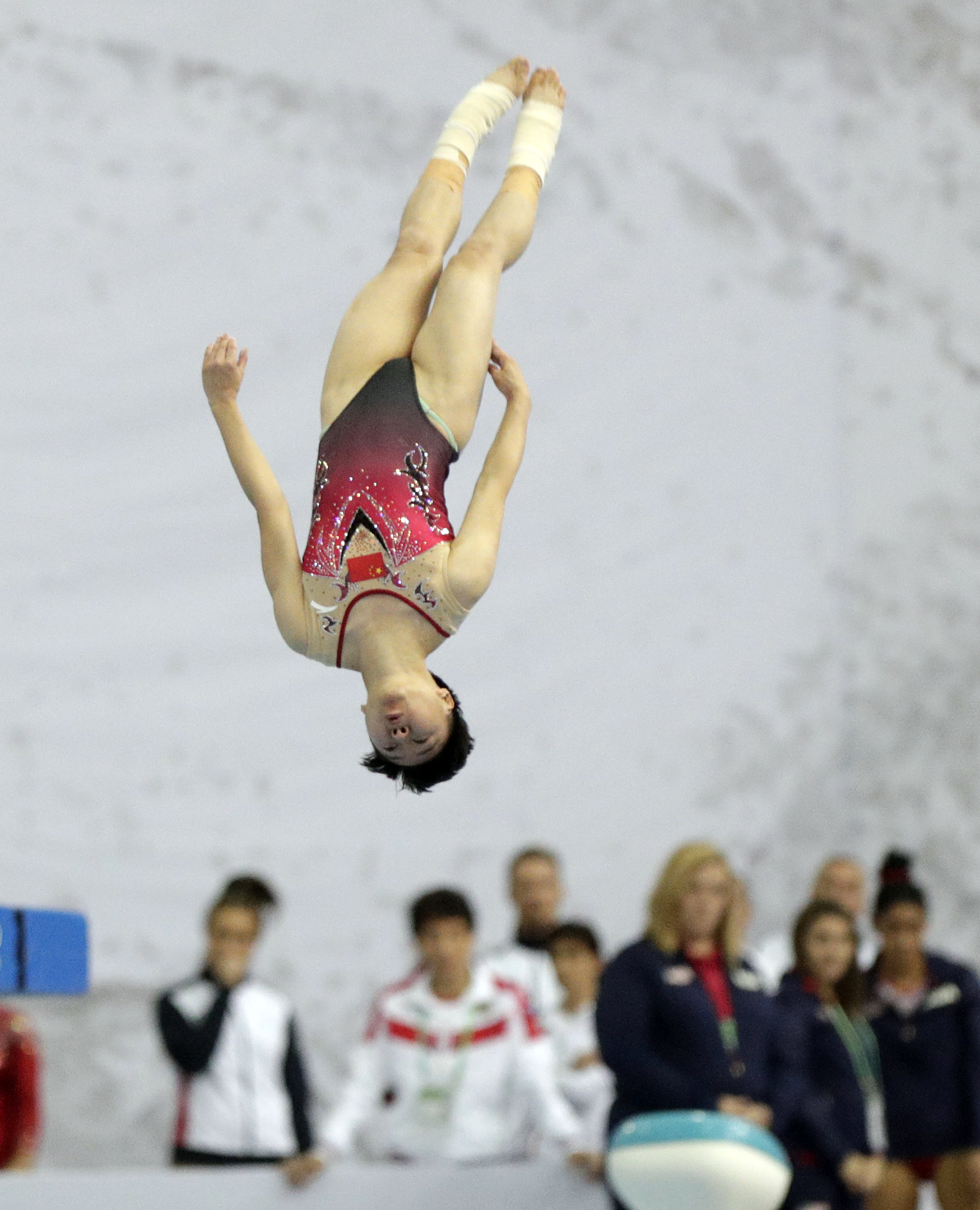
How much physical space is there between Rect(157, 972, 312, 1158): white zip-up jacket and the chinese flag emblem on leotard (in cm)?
232

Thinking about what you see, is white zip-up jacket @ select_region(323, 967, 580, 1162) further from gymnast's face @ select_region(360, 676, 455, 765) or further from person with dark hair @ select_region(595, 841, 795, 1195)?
gymnast's face @ select_region(360, 676, 455, 765)

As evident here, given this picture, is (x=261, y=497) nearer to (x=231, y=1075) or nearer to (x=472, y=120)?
(x=472, y=120)

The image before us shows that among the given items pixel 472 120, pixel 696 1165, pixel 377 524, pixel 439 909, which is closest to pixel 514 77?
pixel 472 120

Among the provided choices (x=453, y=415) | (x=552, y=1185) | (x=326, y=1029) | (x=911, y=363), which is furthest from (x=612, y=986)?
(x=911, y=363)

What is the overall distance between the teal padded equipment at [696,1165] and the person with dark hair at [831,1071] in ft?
2.25

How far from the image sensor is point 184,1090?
623cm

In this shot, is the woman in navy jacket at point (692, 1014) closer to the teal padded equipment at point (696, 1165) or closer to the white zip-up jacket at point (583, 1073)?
the teal padded equipment at point (696, 1165)

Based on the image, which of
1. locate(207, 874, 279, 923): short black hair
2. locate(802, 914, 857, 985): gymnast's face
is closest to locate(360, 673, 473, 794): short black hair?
locate(207, 874, 279, 923): short black hair

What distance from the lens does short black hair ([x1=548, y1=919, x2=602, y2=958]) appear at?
6.84 meters

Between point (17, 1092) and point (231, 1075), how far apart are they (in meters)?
0.75

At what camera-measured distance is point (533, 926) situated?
23.7 feet

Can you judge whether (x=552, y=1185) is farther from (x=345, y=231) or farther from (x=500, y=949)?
(x=345, y=231)

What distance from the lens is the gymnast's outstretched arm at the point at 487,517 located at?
4.34 metres

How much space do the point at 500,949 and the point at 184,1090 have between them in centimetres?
142
